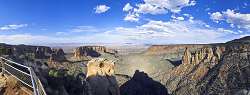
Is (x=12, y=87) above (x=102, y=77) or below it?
above

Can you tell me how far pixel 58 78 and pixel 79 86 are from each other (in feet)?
25.8

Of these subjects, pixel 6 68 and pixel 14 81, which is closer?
pixel 14 81

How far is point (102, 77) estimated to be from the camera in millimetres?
78125

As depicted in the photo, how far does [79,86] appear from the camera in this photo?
4934cm

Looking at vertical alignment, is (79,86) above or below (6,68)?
below

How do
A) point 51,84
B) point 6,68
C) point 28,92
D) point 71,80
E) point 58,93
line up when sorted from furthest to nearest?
point 71,80, point 51,84, point 58,93, point 6,68, point 28,92

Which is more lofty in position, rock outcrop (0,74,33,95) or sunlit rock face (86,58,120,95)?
rock outcrop (0,74,33,95)

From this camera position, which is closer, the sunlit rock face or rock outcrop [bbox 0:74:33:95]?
rock outcrop [bbox 0:74:33:95]

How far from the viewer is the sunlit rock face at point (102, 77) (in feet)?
244

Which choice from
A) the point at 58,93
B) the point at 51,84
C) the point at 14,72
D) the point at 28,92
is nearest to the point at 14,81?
the point at 14,72

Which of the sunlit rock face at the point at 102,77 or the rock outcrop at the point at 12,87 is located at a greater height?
the rock outcrop at the point at 12,87

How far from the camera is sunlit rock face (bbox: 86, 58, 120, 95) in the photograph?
7431cm

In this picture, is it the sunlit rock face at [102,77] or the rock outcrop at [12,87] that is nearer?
the rock outcrop at [12,87]

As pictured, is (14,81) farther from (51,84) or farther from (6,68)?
(51,84)
